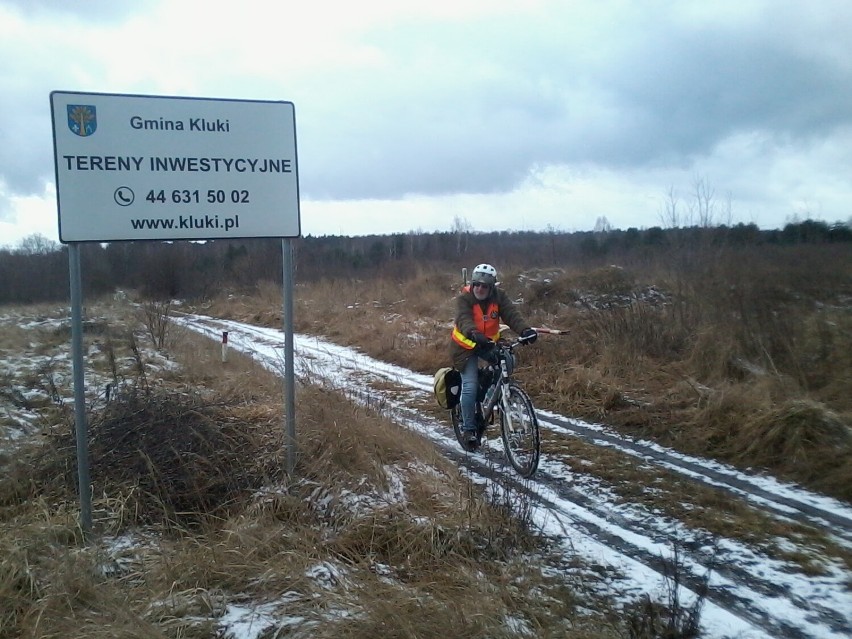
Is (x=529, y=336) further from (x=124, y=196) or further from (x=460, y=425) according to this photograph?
(x=124, y=196)

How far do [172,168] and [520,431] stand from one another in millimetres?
3706

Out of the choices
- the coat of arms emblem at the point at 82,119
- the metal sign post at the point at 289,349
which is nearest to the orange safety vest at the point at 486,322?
the metal sign post at the point at 289,349

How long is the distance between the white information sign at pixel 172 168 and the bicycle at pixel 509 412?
2.57m

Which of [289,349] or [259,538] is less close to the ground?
[289,349]

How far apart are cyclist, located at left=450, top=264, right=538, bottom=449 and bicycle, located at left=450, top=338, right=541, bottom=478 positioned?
0.09 metres

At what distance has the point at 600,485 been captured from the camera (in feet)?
19.3

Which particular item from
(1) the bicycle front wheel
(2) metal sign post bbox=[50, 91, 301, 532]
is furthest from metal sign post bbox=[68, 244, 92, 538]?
(1) the bicycle front wheel

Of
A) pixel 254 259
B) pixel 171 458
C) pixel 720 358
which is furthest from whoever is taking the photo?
pixel 254 259

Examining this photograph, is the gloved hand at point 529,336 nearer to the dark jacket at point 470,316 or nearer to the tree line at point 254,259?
the dark jacket at point 470,316

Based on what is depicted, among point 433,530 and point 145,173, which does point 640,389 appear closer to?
point 433,530

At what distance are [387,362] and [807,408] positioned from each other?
8224 millimetres

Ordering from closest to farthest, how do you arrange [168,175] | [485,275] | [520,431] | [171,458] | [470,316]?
1. [168,175]
2. [171,458]
3. [520,431]
4. [485,275]
5. [470,316]

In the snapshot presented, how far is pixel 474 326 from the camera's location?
6695 mm

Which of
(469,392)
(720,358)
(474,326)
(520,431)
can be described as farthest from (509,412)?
(720,358)
